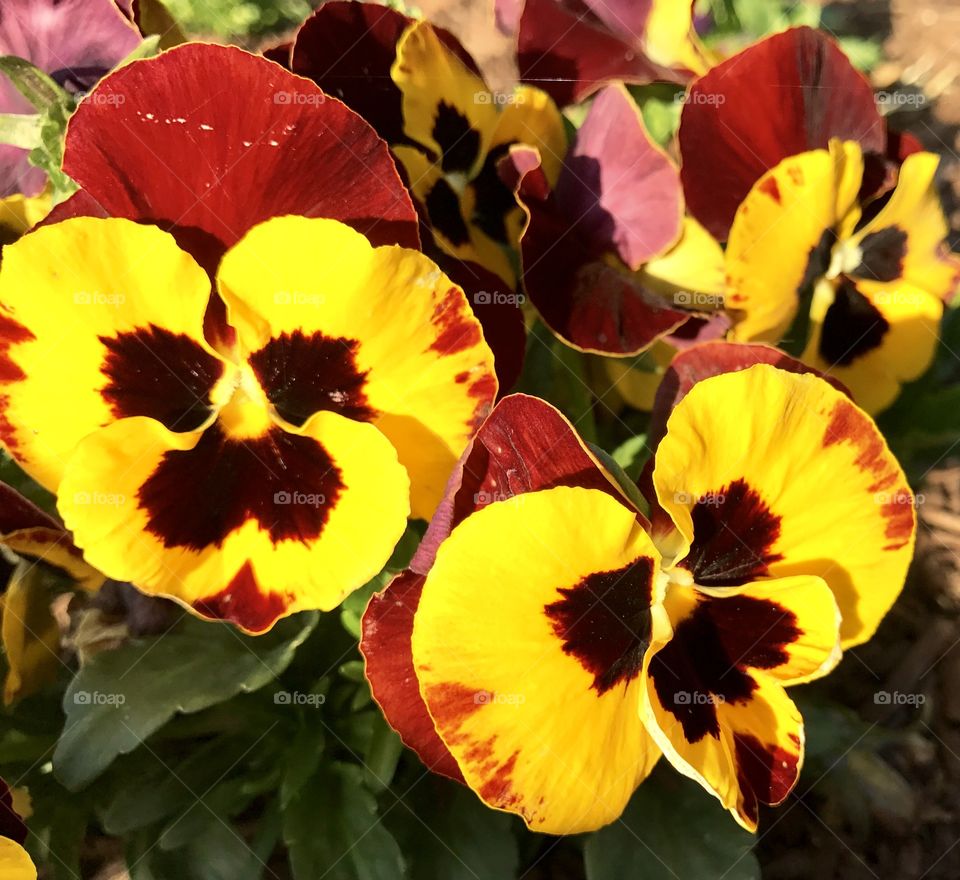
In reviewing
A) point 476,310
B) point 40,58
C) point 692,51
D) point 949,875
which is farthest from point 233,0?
point 949,875

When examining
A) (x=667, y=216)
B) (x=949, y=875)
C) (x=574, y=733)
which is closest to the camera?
(x=574, y=733)

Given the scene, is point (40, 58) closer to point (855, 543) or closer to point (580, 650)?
point (580, 650)

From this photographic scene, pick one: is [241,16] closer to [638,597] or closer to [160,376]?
[160,376]

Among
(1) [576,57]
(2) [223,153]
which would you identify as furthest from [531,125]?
(2) [223,153]

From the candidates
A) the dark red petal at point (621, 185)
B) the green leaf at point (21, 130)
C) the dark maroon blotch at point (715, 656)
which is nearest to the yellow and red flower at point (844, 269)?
the dark red petal at point (621, 185)

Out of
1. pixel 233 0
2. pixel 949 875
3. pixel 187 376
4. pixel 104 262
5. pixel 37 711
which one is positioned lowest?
pixel 949 875
